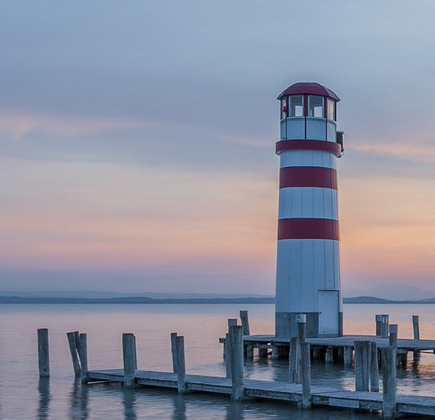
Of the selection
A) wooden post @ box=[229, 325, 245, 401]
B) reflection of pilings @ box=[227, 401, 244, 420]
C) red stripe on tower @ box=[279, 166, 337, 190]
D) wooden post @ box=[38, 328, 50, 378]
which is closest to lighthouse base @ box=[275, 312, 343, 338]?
red stripe on tower @ box=[279, 166, 337, 190]

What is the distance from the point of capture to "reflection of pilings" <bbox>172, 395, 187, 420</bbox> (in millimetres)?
19702

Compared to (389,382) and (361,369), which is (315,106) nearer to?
(361,369)

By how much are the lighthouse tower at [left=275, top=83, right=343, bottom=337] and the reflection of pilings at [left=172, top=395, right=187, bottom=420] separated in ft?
31.7

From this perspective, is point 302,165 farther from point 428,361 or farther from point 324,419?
point 324,419

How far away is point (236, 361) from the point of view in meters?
20.2

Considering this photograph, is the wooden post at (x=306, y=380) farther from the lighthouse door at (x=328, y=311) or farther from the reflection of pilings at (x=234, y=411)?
the lighthouse door at (x=328, y=311)

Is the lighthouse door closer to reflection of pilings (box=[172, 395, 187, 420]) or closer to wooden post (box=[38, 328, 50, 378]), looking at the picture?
wooden post (box=[38, 328, 50, 378])

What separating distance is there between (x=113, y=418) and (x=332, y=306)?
13093mm

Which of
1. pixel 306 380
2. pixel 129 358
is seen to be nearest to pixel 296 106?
pixel 129 358

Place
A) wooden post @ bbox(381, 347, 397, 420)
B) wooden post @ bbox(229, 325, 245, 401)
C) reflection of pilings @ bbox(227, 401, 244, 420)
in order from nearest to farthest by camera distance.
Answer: wooden post @ bbox(381, 347, 397, 420)
reflection of pilings @ bbox(227, 401, 244, 420)
wooden post @ bbox(229, 325, 245, 401)

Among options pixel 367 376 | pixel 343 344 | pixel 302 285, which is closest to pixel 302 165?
pixel 302 285

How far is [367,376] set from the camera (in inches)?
786

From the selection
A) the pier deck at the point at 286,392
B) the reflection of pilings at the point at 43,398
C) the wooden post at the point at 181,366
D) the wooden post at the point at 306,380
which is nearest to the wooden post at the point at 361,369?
the pier deck at the point at 286,392

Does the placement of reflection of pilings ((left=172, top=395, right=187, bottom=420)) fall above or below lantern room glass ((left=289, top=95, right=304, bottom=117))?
below
